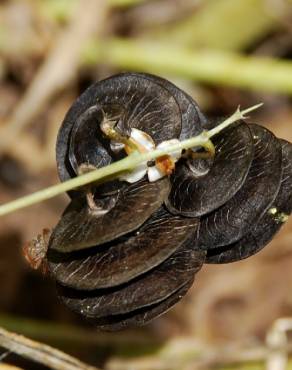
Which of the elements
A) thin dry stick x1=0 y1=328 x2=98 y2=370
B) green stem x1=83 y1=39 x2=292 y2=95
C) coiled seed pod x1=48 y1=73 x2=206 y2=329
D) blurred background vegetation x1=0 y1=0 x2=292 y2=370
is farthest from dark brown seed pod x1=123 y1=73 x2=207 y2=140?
green stem x1=83 y1=39 x2=292 y2=95

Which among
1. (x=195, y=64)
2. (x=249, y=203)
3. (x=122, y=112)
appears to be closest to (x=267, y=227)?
(x=249, y=203)

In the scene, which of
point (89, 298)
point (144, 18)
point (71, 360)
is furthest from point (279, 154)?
point (144, 18)

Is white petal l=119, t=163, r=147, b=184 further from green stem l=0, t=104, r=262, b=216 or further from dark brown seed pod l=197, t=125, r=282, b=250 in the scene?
dark brown seed pod l=197, t=125, r=282, b=250

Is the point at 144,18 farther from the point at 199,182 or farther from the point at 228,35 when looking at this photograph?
the point at 199,182

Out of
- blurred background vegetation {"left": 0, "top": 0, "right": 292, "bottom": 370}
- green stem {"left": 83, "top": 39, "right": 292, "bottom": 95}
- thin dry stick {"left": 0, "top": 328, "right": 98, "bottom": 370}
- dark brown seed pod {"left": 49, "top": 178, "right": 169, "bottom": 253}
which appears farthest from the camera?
green stem {"left": 83, "top": 39, "right": 292, "bottom": 95}

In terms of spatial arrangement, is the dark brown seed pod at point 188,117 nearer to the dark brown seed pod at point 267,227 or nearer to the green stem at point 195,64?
the dark brown seed pod at point 267,227

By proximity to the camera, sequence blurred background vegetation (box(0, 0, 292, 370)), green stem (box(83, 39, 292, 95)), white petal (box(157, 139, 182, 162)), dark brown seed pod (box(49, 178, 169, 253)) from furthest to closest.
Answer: green stem (box(83, 39, 292, 95)), blurred background vegetation (box(0, 0, 292, 370)), white petal (box(157, 139, 182, 162)), dark brown seed pod (box(49, 178, 169, 253))
